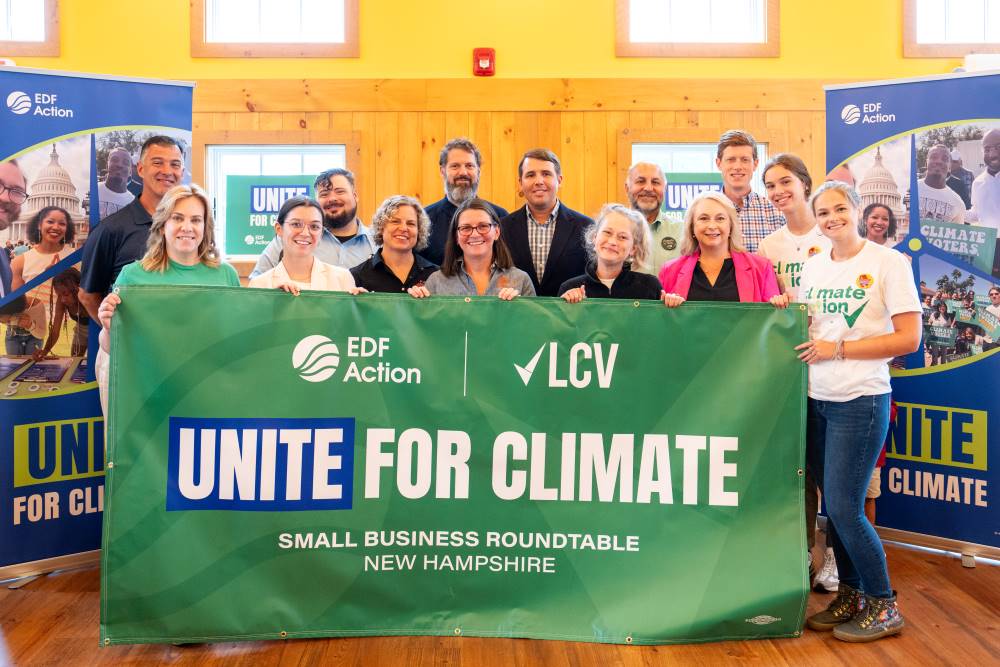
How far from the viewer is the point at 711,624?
9.04ft

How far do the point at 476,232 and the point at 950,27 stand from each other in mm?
4432

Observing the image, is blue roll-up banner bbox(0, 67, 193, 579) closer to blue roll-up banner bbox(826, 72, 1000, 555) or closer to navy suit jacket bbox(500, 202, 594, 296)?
navy suit jacket bbox(500, 202, 594, 296)

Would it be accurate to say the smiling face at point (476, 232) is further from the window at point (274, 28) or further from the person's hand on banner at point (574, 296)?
the window at point (274, 28)

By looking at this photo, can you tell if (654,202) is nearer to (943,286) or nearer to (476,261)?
(476,261)

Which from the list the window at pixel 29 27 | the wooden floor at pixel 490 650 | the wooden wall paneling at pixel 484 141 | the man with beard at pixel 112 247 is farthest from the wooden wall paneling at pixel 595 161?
the window at pixel 29 27

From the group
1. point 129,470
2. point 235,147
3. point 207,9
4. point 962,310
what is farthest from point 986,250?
point 207,9

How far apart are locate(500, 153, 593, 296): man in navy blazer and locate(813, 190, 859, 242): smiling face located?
122cm

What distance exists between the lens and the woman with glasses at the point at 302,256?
10.5 ft

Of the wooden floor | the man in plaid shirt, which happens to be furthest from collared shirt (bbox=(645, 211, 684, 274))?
the wooden floor

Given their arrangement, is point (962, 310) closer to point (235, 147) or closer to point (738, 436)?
point (738, 436)

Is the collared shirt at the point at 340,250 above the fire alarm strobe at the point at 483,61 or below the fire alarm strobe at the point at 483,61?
below

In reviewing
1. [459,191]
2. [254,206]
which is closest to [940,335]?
[459,191]

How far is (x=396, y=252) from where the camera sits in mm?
3516

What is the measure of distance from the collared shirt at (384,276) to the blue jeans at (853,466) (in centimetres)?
161
